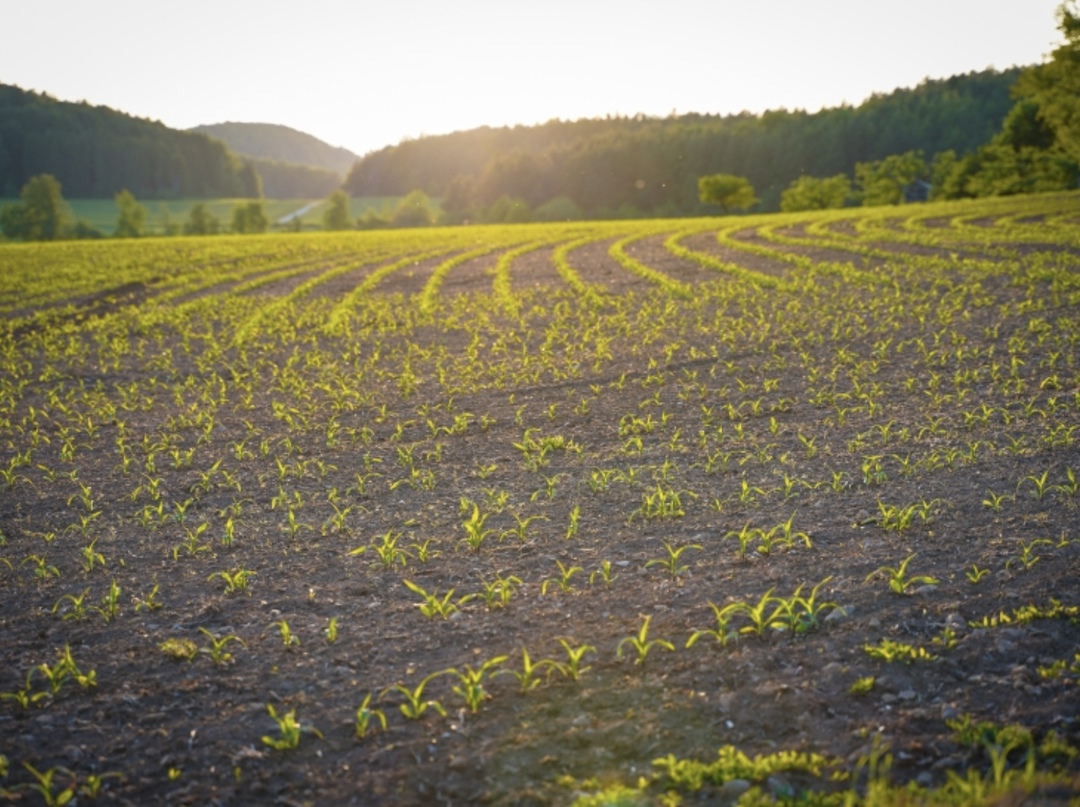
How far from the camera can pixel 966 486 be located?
284 inches

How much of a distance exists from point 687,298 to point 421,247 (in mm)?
22722

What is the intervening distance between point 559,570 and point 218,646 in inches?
97.2

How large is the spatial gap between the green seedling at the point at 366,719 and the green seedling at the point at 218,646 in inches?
45.2

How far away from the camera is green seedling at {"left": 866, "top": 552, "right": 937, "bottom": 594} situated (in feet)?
17.6

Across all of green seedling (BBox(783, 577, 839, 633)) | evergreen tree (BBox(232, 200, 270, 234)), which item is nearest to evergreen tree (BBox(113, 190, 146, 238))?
evergreen tree (BBox(232, 200, 270, 234))

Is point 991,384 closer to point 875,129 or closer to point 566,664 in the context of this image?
point 566,664

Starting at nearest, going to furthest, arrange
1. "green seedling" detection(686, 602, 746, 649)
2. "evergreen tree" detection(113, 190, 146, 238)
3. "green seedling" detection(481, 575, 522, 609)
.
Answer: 1. "green seedling" detection(686, 602, 746, 649)
2. "green seedling" detection(481, 575, 522, 609)
3. "evergreen tree" detection(113, 190, 146, 238)

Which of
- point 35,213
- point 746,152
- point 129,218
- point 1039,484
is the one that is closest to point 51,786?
point 1039,484

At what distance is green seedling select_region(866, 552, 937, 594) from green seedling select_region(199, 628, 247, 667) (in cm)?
429

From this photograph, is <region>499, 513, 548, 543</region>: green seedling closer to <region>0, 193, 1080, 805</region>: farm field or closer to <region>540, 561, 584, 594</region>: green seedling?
<region>0, 193, 1080, 805</region>: farm field

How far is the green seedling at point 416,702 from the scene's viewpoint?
436 centimetres

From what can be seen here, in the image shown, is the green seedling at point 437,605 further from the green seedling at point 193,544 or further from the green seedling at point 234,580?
the green seedling at point 193,544

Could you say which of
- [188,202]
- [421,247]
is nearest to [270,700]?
[421,247]

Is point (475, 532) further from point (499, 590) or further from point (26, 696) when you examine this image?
point (26, 696)
